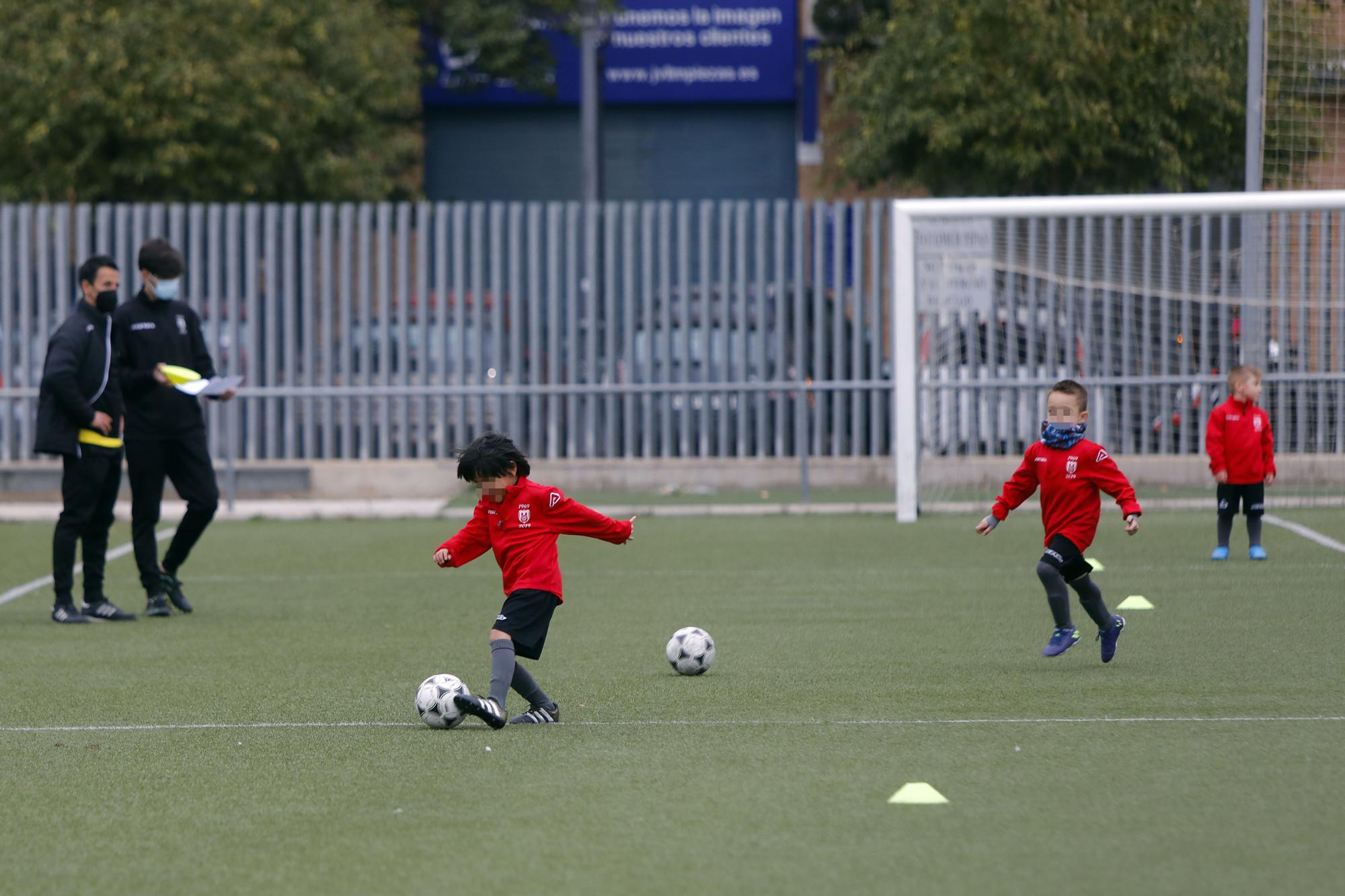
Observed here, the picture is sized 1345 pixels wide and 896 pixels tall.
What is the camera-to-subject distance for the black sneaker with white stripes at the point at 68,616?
1004 centimetres

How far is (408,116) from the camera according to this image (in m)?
32.0

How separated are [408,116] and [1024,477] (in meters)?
25.4

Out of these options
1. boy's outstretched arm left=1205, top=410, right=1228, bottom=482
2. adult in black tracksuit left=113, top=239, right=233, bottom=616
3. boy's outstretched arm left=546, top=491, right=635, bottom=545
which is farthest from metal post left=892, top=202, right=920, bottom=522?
boy's outstretched arm left=546, top=491, right=635, bottom=545

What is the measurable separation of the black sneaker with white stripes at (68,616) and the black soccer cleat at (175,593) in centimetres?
53

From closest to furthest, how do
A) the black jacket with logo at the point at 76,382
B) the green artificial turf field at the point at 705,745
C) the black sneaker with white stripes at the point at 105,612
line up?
the green artificial turf field at the point at 705,745
the black jacket with logo at the point at 76,382
the black sneaker with white stripes at the point at 105,612

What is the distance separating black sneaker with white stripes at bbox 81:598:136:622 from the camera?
33.4ft

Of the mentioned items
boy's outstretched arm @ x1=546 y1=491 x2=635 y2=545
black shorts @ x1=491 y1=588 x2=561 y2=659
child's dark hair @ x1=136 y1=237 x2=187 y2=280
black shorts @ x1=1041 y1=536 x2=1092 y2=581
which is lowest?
black shorts @ x1=491 y1=588 x2=561 y2=659

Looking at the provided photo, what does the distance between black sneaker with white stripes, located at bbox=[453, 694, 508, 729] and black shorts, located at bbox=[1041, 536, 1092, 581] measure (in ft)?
8.79

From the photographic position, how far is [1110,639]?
7988 mm

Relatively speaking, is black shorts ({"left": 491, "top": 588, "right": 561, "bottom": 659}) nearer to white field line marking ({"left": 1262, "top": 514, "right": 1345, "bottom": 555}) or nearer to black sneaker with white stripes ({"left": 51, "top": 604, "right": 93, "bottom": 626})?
black sneaker with white stripes ({"left": 51, "top": 604, "right": 93, "bottom": 626})

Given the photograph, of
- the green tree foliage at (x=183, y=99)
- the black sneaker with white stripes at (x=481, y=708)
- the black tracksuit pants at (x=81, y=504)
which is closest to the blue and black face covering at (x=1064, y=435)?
the black sneaker with white stripes at (x=481, y=708)

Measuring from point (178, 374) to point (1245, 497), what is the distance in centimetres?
680

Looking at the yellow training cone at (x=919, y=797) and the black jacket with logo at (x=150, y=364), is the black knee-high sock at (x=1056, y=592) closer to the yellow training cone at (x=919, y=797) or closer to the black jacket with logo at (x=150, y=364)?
the yellow training cone at (x=919, y=797)

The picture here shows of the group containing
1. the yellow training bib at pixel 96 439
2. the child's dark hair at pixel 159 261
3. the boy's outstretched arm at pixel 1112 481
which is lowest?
the boy's outstretched arm at pixel 1112 481
